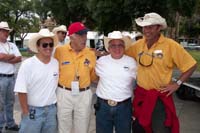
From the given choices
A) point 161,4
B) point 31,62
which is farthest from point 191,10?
point 31,62

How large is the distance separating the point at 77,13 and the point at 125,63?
41.5 feet

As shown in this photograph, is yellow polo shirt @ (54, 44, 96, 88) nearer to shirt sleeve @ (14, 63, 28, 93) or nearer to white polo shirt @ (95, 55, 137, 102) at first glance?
white polo shirt @ (95, 55, 137, 102)

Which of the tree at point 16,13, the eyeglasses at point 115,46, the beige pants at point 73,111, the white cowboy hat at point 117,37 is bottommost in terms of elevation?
the beige pants at point 73,111

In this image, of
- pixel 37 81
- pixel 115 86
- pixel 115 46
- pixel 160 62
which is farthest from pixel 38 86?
pixel 160 62

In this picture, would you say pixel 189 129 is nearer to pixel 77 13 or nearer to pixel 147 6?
pixel 147 6

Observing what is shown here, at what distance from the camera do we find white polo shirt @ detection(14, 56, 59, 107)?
4.45 metres

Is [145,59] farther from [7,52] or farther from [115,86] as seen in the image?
[7,52]

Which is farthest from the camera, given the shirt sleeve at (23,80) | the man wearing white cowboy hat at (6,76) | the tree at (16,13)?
the tree at (16,13)

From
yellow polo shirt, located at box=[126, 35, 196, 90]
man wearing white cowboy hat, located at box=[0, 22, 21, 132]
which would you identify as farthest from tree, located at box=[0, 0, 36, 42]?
yellow polo shirt, located at box=[126, 35, 196, 90]

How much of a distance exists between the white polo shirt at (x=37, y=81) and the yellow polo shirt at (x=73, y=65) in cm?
15

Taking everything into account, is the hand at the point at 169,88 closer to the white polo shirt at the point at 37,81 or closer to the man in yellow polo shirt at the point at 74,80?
the man in yellow polo shirt at the point at 74,80

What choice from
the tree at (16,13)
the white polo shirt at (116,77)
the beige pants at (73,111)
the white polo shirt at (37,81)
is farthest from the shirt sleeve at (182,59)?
the tree at (16,13)

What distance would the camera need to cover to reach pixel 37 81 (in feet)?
14.8

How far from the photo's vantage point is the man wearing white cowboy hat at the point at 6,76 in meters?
6.96
